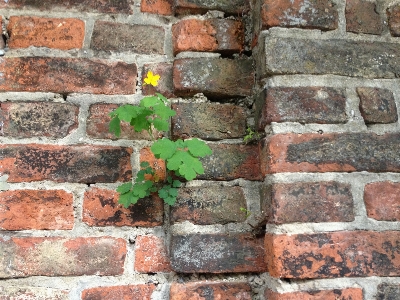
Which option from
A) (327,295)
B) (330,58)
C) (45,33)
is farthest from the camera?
(45,33)

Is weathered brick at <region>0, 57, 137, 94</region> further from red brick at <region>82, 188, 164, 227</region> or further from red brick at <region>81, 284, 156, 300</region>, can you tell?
red brick at <region>81, 284, 156, 300</region>

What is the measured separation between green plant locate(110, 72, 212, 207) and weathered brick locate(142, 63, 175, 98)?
87 mm

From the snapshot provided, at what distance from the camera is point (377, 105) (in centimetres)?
94

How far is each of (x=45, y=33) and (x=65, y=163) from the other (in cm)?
36

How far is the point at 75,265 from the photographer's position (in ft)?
3.11

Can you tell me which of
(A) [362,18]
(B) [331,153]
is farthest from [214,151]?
(A) [362,18]

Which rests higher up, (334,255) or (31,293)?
(334,255)

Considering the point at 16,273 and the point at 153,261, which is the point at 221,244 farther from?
the point at 16,273

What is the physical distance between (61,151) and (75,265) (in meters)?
0.28

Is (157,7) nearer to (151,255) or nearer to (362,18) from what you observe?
(362,18)

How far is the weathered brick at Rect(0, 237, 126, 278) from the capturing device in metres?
0.93

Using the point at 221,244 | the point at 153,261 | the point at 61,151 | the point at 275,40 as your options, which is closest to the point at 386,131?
the point at 275,40

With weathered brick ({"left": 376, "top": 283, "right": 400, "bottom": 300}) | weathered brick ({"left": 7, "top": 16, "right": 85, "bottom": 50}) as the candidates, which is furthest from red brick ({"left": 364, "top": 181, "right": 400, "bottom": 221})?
weathered brick ({"left": 7, "top": 16, "right": 85, "bottom": 50})

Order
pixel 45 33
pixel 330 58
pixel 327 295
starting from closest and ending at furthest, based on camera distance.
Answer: pixel 327 295, pixel 330 58, pixel 45 33
